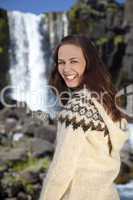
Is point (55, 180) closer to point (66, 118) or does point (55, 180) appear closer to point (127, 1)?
point (66, 118)

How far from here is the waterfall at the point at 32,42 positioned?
5.04 m

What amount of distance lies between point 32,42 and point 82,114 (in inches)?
180

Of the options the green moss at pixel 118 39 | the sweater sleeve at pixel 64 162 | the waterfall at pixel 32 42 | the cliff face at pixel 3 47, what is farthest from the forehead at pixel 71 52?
the green moss at pixel 118 39

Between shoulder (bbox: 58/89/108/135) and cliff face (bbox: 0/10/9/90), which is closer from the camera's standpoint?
shoulder (bbox: 58/89/108/135)

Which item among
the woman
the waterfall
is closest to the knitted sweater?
the woman

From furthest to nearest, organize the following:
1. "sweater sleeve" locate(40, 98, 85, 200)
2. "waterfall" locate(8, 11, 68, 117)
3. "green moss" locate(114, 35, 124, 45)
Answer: "green moss" locate(114, 35, 124, 45) → "waterfall" locate(8, 11, 68, 117) → "sweater sleeve" locate(40, 98, 85, 200)

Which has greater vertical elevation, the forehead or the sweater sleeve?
the forehead

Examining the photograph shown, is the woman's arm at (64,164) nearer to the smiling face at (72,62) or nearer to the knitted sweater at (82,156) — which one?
the knitted sweater at (82,156)

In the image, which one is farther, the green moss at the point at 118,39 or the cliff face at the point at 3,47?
the green moss at the point at 118,39

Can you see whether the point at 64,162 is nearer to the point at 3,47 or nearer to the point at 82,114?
the point at 82,114

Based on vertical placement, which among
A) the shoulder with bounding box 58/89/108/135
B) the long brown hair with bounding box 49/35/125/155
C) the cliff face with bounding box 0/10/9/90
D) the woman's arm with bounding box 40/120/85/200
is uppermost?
the cliff face with bounding box 0/10/9/90

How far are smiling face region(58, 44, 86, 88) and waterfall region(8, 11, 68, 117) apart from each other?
12.4 feet

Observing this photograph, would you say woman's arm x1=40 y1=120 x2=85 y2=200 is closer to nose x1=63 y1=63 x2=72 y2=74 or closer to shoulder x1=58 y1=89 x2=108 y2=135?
shoulder x1=58 y1=89 x2=108 y2=135

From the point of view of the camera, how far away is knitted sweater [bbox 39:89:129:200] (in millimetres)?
912
